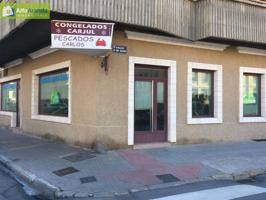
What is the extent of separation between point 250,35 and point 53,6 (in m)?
7.23

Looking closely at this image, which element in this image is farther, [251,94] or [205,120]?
[251,94]

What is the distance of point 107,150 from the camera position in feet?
36.2

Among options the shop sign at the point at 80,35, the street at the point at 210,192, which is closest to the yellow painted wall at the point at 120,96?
the shop sign at the point at 80,35

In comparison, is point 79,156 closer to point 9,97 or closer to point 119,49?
point 119,49

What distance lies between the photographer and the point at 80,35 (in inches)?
382

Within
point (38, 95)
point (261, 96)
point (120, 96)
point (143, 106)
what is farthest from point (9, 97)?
point (261, 96)

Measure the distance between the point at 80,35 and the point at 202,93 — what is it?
563 centimetres

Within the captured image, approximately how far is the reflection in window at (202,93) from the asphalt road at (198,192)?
5.15 metres

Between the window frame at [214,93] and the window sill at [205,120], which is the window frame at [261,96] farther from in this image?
the window sill at [205,120]

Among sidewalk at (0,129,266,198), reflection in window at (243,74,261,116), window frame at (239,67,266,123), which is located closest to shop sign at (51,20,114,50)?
sidewalk at (0,129,266,198)

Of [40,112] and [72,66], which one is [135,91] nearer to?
[72,66]

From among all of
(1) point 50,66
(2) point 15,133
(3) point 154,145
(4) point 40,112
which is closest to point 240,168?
(3) point 154,145

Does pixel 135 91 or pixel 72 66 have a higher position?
pixel 72 66

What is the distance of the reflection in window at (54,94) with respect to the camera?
13359 millimetres
